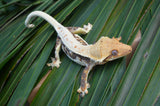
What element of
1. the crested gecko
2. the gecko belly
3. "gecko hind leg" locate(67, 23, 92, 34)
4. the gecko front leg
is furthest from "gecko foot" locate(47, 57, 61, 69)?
"gecko hind leg" locate(67, 23, 92, 34)

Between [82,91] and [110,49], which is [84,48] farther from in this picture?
[82,91]

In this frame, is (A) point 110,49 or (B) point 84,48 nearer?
(A) point 110,49

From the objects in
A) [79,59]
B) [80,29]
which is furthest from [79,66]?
[80,29]

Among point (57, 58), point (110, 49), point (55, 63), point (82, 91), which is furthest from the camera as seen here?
point (57, 58)

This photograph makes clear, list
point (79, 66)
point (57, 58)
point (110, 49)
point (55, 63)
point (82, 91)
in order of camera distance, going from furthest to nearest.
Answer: point (57, 58) → point (55, 63) → point (79, 66) → point (110, 49) → point (82, 91)

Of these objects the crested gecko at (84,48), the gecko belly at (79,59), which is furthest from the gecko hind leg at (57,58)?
the gecko belly at (79,59)

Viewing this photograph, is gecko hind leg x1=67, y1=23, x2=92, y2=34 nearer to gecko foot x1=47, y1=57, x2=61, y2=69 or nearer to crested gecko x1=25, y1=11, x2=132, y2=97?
crested gecko x1=25, y1=11, x2=132, y2=97
